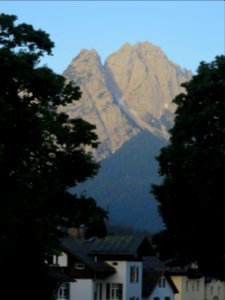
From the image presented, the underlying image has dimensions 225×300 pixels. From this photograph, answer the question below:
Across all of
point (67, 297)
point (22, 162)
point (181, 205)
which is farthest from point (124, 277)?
point (22, 162)

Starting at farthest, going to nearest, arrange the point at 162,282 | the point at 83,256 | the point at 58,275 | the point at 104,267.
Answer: the point at 162,282 → the point at 104,267 → the point at 83,256 → the point at 58,275

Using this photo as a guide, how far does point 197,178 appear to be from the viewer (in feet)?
130

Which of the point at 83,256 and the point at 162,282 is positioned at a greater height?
the point at 83,256

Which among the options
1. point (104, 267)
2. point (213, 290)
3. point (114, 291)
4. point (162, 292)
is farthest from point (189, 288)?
point (104, 267)

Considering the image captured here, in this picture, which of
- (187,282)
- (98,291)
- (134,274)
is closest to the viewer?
(98,291)

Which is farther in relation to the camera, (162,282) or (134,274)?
(162,282)

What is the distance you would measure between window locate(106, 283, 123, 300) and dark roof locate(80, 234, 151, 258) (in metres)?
3.76

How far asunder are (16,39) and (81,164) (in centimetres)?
787

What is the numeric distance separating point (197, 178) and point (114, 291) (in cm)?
5115

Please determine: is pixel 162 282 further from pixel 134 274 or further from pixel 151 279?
pixel 134 274

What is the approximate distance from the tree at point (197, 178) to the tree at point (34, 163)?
14.7 feet

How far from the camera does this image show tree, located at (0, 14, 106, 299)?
116ft

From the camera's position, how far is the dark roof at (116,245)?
292 ft

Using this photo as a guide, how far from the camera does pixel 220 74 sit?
42.9 m
